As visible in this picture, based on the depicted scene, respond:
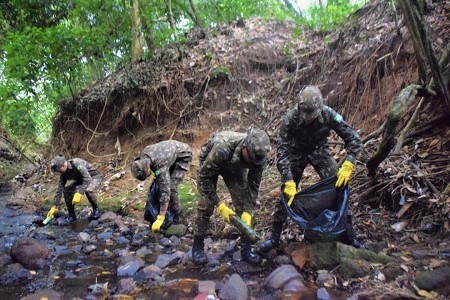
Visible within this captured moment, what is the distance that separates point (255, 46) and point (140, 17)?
3275mm

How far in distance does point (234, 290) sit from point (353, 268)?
103cm

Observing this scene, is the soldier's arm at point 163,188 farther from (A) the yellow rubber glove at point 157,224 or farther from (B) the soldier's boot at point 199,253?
(B) the soldier's boot at point 199,253

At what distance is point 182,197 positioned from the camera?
6.53 m

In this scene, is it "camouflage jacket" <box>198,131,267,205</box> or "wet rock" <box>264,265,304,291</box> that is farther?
"camouflage jacket" <box>198,131,267,205</box>

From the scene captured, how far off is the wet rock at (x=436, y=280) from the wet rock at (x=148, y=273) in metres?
2.35

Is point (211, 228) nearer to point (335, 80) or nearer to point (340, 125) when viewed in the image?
point (340, 125)

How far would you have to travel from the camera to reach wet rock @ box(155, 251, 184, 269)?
3988 mm

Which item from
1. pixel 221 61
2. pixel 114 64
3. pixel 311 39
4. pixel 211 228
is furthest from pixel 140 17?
pixel 211 228

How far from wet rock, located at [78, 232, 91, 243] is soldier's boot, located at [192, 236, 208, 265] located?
2034 mm

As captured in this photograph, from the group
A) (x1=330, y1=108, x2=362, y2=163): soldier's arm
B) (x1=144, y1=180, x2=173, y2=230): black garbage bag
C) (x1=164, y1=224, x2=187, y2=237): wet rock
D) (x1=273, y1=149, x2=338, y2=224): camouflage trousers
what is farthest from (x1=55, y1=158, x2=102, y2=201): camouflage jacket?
(x1=330, y1=108, x2=362, y2=163): soldier's arm

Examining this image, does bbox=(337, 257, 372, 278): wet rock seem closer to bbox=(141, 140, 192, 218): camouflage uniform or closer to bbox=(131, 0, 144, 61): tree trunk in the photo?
bbox=(141, 140, 192, 218): camouflage uniform

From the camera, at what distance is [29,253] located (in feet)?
13.6

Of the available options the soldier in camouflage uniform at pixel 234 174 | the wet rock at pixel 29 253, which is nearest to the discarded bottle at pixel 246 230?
the soldier in camouflage uniform at pixel 234 174

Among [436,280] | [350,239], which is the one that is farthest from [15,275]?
[436,280]
